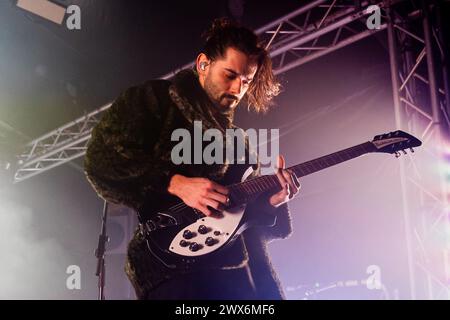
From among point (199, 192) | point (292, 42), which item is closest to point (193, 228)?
point (199, 192)

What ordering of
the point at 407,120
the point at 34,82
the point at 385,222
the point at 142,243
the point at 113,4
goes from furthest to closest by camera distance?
the point at 385,222
the point at 34,82
the point at 113,4
the point at 407,120
the point at 142,243

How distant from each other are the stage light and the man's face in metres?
4.24

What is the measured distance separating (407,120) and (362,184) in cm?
356

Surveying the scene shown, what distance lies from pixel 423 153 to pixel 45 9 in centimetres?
455

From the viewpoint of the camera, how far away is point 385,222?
24.9 feet

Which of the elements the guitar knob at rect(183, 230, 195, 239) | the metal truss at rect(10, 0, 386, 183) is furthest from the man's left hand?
the metal truss at rect(10, 0, 386, 183)

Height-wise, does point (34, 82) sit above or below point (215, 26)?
above

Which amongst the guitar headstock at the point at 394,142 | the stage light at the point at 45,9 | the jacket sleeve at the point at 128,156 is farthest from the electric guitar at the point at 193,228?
the stage light at the point at 45,9

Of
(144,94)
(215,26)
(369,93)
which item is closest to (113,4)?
(369,93)

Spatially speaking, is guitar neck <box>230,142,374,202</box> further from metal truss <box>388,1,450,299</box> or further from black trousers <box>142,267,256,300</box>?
metal truss <box>388,1,450,299</box>

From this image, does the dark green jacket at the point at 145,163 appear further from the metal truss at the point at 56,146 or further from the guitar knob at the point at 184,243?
the metal truss at the point at 56,146

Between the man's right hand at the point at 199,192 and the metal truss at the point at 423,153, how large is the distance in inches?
105

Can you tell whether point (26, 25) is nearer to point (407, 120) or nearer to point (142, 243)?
point (407, 120)

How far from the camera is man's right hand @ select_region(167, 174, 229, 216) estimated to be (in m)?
1.92
